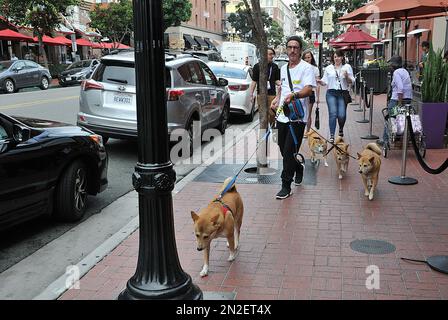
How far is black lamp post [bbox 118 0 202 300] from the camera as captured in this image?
3016 millimetres

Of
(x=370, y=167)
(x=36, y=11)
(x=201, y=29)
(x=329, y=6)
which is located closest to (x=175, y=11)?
(x=201, y=29)

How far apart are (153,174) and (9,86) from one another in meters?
23.2

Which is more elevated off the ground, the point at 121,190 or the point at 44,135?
the point at 44,135

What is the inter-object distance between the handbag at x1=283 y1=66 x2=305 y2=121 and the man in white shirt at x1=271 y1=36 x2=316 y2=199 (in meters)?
0.03

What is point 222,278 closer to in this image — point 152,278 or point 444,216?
point 152,278

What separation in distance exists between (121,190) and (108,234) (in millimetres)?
1759

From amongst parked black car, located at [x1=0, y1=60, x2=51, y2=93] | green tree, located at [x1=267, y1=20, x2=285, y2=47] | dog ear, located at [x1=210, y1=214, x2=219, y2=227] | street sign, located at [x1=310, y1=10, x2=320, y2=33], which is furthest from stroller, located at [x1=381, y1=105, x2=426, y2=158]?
green tree, located at [x1=267, y1=20, x2=285, y2=47]

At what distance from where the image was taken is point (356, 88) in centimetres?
2133

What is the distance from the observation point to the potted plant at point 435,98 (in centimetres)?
896

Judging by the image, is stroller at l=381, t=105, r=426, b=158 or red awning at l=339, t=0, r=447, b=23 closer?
red awning at l=339, t=0, r=447, b=23

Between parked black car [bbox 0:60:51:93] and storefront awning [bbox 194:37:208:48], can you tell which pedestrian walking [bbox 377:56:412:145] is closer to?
parked black car [bbox 0:60:51:93]

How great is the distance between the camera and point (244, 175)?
7.80 meters

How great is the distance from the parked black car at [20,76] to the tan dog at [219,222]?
70.8ft
